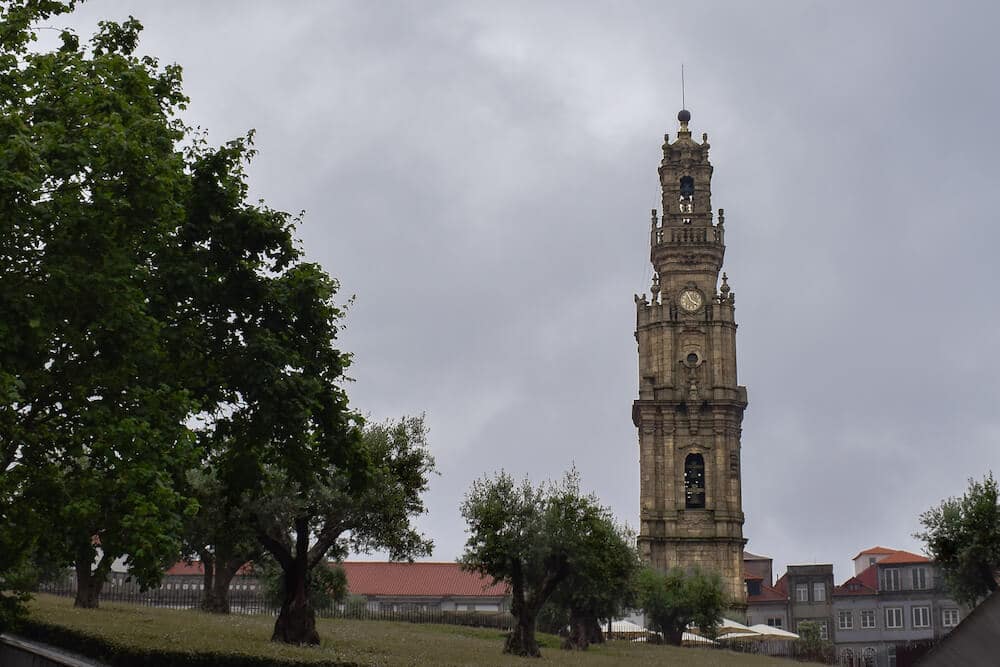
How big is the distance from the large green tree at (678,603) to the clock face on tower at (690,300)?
35143 millimetres

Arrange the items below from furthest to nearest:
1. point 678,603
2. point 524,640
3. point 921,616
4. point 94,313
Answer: point 921,616 → point 678,603 → point 524,640 → point 94,313

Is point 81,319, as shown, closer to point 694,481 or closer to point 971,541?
point 971,541

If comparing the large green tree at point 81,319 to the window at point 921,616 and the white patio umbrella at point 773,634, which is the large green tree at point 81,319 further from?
the window at point 921,616

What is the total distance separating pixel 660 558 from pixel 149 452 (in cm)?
8634

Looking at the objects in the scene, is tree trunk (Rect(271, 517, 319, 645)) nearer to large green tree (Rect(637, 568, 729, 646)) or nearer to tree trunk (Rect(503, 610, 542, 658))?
tree trunk (Rect(503, 610, 542, 658))

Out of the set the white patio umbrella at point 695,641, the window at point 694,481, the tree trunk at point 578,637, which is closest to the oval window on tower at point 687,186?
the window at point 694,481

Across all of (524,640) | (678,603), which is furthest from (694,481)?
(524,640)

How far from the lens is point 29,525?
72.6ft

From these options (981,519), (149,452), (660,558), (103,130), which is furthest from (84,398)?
(660,558)

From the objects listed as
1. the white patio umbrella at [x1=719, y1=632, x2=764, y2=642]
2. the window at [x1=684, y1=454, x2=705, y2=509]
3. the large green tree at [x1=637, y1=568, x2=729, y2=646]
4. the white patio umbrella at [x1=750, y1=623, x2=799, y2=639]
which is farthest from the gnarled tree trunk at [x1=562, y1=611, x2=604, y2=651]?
the window at [x1=684, y1=454, x2=705, y2=509]

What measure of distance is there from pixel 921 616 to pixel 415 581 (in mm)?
51310

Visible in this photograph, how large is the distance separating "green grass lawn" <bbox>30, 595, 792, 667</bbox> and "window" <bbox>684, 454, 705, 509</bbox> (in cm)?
4741

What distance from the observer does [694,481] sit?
355 ft

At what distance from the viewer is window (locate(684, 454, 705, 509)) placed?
10688cm
